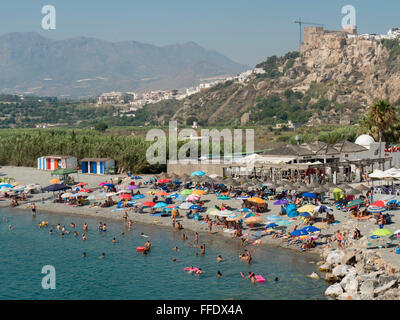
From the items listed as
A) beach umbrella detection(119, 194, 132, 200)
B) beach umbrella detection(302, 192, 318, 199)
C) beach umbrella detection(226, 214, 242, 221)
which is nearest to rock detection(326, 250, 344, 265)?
beach umbrella detection(226, 214, 242, 221)

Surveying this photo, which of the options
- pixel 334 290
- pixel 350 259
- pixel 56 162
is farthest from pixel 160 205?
pixel 56 162

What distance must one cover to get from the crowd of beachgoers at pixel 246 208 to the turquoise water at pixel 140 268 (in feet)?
3.30

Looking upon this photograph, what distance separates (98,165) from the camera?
61.1 m

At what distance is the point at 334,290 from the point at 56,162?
49.9 metres

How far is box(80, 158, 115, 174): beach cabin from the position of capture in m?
60.7

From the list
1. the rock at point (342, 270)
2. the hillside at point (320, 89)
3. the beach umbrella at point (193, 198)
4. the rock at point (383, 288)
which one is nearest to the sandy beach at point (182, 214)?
the beach umbrella at point (193, 198)

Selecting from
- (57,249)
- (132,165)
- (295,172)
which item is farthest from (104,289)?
(132,165)

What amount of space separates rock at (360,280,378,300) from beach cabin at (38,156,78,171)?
161ft

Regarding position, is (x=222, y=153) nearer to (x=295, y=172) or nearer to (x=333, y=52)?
(x=295, y=172)

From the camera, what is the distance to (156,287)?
83.5 feet

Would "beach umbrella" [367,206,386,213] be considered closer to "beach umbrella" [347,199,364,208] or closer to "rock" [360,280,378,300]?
"beach umbrella" [347,199,364,208]

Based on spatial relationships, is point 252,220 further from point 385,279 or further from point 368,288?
point 368,288

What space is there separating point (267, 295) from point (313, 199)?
16.5m

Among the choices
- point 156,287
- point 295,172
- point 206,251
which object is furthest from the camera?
point 295,172
